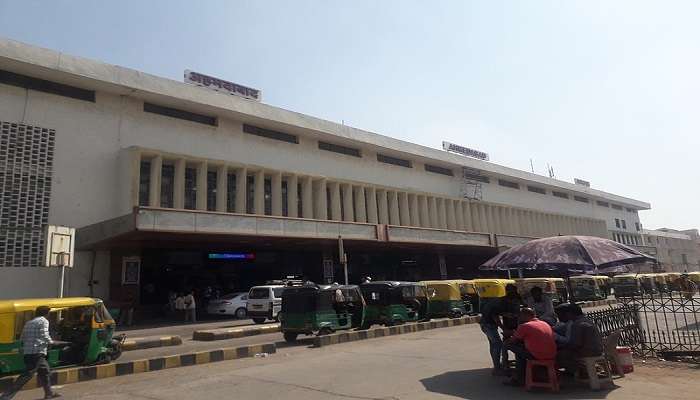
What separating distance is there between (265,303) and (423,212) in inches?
928

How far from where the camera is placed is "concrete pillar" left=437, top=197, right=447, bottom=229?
4262 cm

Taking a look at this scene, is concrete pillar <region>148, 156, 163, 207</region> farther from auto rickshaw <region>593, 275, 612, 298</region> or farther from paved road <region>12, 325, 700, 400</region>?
auto rickshaw <region>593, 275, 612, 298</region>

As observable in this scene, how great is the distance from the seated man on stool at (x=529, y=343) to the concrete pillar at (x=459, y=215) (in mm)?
37429

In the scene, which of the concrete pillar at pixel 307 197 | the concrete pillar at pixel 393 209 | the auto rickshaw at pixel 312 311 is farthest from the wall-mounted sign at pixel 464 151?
the auto rickshaw at pixel 312 311

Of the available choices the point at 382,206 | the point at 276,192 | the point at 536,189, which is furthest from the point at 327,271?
the point at 536,189

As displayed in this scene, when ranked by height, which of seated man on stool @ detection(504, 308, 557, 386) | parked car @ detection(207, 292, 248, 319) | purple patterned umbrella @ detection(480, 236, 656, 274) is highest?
purple patterned umbrella @ detection(480, 236, 656, 274)

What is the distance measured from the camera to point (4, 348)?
867 centimetres

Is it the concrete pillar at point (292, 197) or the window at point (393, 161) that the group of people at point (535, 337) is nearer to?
the concrete pillar at point (292, 197)

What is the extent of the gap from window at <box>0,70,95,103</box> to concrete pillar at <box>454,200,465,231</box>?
31.3 meters

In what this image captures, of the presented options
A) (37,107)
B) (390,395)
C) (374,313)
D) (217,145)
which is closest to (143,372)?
(390,395)

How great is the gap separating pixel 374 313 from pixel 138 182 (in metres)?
15.2

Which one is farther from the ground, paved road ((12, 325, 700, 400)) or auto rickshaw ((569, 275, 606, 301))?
auto rickshaw ((569, 275, 606, 301))

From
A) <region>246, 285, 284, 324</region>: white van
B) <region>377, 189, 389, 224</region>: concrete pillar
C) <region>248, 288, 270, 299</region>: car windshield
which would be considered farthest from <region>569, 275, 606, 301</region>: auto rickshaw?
<region>248, 288, 270, 299</region>: car windshield

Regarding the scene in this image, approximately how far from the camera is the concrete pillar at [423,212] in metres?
40.8
